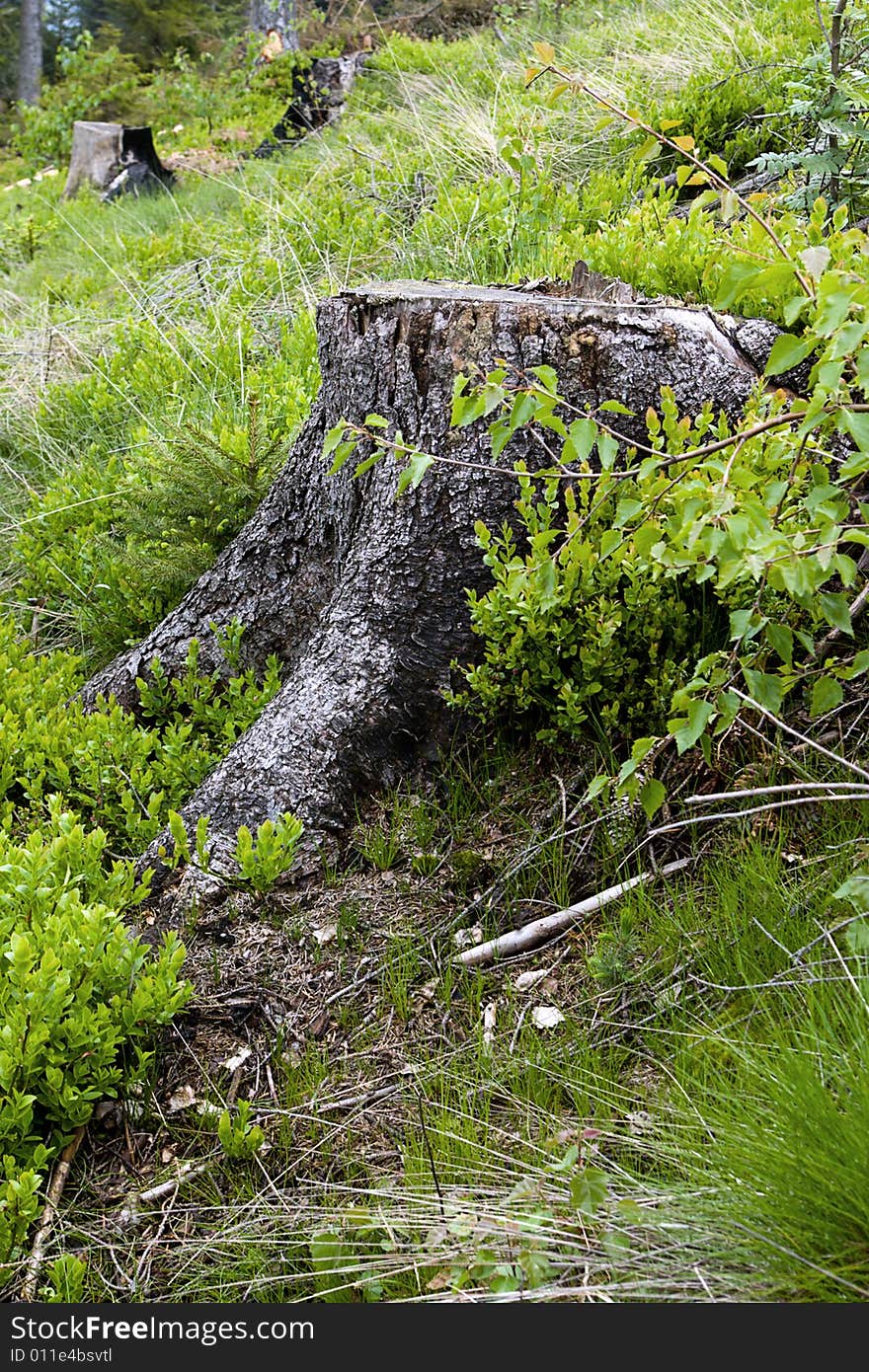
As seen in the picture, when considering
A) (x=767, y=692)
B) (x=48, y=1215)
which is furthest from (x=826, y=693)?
(x=48, y=1215)

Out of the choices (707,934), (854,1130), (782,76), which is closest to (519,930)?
(707,934)

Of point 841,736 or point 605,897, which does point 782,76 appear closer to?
point 841,736

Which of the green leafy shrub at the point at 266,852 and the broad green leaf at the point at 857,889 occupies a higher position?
the broad green leaf at the point at 857,889

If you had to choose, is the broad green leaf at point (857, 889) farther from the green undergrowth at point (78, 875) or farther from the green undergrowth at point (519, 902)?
the green undergrowth at point (78, 875)

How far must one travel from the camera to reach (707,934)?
7.44 ft

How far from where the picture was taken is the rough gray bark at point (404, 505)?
110 inches

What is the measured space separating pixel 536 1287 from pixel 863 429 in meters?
1.45

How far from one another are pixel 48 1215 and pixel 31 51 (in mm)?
24076

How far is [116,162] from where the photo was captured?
10.6 meters

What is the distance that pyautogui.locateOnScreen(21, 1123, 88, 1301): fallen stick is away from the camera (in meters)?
1.98

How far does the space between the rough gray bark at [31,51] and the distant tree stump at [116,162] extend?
11770 millimetres

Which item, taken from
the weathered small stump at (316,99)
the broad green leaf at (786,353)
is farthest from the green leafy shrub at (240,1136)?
the weathered small stump at (316,99)

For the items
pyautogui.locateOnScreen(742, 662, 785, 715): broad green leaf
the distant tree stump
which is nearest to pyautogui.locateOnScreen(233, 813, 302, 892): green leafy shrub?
pyautogui.locateOnScreen(742, 662, 785, 715): broad green leaf

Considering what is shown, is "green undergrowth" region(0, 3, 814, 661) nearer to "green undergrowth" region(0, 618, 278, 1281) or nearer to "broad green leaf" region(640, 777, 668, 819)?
"green undergrowth" region(0, 618, 278, 1281)
